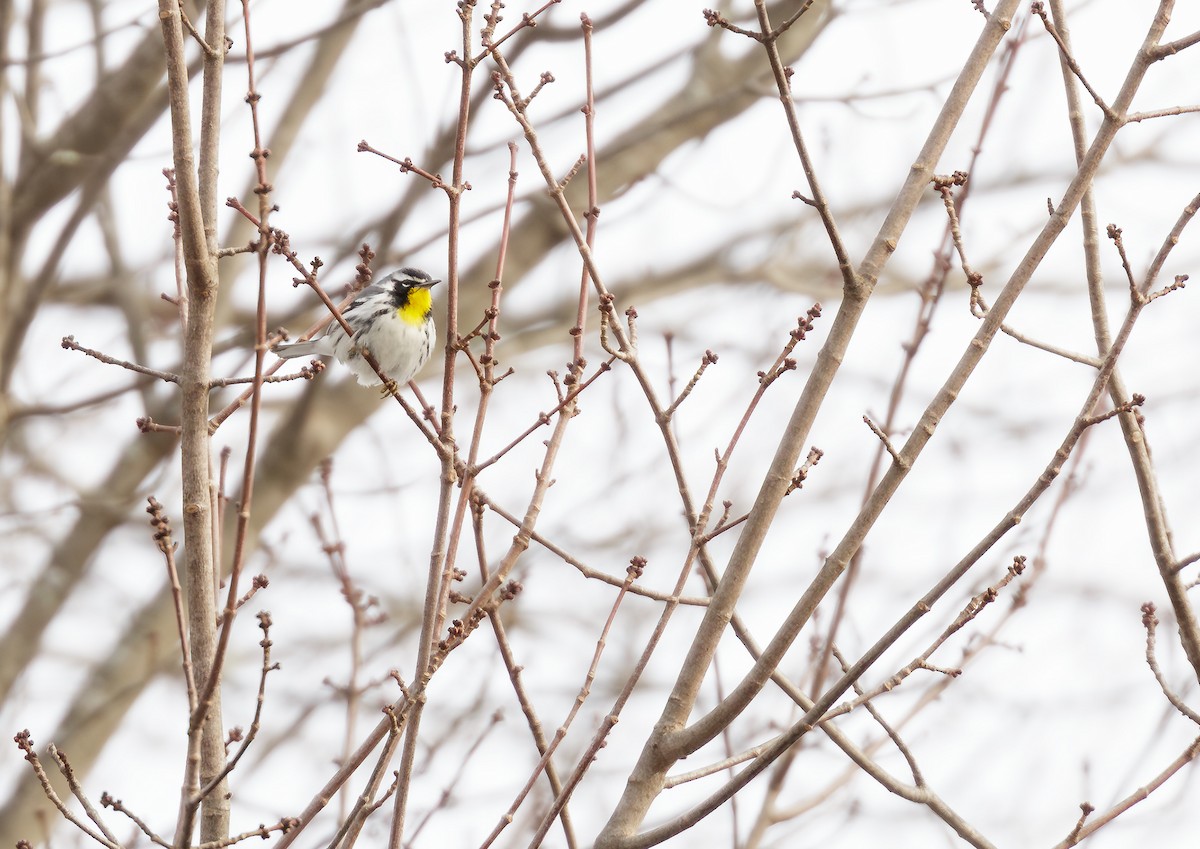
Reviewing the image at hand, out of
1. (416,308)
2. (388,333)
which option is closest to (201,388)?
(388,333)

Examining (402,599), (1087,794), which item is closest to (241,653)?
(402,599)

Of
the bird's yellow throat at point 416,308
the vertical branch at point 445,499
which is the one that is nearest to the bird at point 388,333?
the bird's yellow throat at point 416,308

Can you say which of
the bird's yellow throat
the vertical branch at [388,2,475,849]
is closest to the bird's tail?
the bird's yellow throat

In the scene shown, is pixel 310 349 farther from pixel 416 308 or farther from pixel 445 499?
pixel 445 499

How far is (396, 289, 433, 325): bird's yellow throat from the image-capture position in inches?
219

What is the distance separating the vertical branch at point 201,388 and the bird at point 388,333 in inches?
99.7

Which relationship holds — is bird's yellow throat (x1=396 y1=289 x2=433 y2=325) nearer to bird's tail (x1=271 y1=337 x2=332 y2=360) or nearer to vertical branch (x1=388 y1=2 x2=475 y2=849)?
bird's tail (x1=271 y1=337 x2=332 y2=360)

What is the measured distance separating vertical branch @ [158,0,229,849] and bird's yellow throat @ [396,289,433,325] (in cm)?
298

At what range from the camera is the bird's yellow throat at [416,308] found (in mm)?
5570

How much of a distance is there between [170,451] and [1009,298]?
16.1ft

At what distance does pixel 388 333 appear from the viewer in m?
5.41

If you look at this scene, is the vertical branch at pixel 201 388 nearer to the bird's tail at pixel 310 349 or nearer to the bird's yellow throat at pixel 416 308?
the bird's tail at pixel 310 349

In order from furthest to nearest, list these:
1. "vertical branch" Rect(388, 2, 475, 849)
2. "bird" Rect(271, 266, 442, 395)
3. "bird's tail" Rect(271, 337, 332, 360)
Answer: "bird" Rect(271, 266, 442, 395), "bird's tail" Rect(271, 337, 332, 360), "vertical branch" Rect(388, 2, 475, 849)

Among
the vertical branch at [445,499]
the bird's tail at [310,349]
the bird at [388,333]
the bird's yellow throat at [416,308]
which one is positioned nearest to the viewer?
the vertical branch at [445,499]
